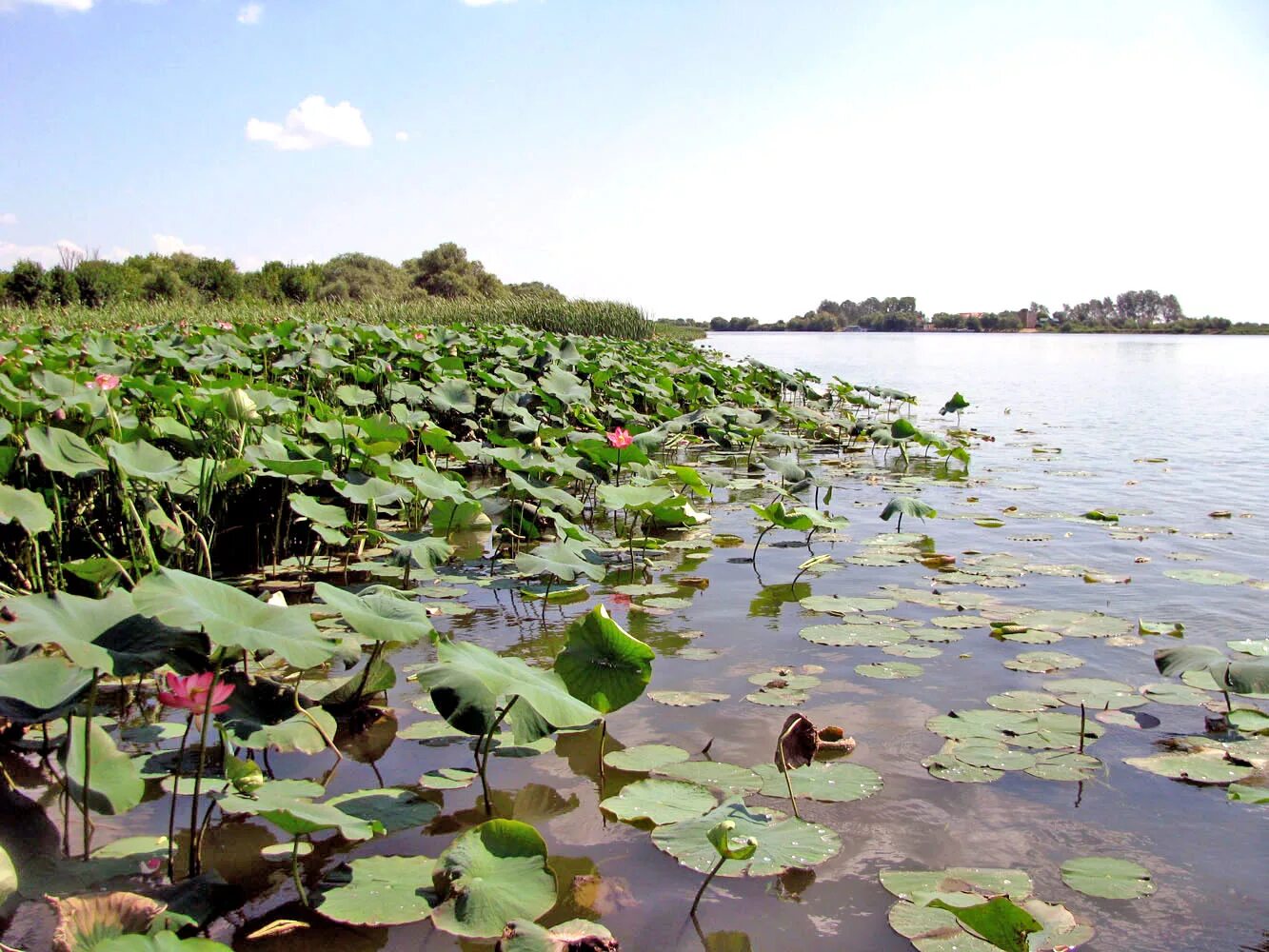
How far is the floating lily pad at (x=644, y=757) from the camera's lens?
2.05 m

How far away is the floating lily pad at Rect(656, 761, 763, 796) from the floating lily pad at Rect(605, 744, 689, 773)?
2 cm

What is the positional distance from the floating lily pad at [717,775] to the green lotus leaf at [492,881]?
1.80 feet

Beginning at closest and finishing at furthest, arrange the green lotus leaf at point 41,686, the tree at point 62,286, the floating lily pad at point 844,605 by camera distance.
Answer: the green lotus leaf at point 41,686 → the floating lily pad at point 844,605 → the tree at point 62,286

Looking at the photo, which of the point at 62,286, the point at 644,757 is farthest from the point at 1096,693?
the point at 62,286

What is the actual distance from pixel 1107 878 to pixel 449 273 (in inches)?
1632

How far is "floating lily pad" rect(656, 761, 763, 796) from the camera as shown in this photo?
6.40 ft

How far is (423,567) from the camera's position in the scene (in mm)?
2885

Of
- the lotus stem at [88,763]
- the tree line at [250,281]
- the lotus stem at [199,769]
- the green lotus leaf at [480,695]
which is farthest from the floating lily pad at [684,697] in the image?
the tree line at [250,281]

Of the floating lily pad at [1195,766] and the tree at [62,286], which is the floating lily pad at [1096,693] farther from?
the tree at [62,286]

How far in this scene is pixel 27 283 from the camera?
78.3 ft

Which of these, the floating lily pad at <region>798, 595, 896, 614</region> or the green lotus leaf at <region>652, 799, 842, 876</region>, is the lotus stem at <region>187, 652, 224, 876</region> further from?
the floating lily pad at <region>798, 595, 896, 614</region>

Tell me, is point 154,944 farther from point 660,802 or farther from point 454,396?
point 454,396

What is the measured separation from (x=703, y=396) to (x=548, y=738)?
6.42 metres

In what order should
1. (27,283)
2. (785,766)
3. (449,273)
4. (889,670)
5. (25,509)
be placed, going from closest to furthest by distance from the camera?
(785,766)
(25,509)
(889,670)
(27,283)
(449,273)
